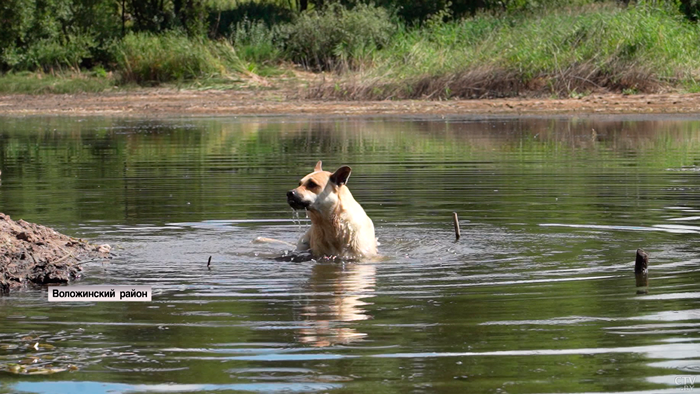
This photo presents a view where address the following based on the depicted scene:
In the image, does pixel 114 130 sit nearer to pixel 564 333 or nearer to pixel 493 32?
pixel 493 32

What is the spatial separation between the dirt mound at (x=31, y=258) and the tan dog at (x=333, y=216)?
215 centimetres

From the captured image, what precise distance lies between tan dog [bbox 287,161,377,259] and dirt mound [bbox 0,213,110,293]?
84.6 inches

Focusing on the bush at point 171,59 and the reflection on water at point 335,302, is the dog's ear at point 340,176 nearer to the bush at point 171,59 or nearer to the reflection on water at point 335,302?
the reflection on water at point 335,302

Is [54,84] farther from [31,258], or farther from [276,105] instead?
[31,258]

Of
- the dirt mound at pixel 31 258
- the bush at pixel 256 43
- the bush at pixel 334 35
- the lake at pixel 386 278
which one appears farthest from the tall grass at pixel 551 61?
the dirt mound at pixel 31 258

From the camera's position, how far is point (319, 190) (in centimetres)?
1098

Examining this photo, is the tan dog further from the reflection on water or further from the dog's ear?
the reflection on water

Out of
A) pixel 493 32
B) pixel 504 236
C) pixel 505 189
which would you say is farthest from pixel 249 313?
pixel 493 32

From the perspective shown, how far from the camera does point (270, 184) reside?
713 inches

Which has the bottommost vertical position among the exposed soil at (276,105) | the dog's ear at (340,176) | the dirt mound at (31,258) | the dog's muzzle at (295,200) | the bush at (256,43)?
the exposed soil at (276,105)

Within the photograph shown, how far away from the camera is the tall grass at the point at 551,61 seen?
3509 centimetres

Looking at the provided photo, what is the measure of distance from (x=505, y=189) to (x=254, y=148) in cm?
916

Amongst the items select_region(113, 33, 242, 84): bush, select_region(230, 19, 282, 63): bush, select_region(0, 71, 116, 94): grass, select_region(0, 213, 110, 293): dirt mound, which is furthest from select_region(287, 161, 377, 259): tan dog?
select_region(230, 19, 282, 63): bush

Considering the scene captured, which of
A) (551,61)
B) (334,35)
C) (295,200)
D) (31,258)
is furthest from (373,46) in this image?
(31,258)
